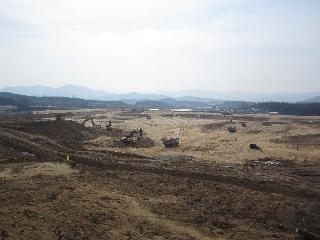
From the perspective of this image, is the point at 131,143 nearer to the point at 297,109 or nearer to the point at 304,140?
the point at 304,140

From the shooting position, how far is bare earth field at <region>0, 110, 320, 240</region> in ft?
61.5

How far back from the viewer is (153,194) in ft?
79.4

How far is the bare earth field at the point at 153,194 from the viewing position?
18734 mm

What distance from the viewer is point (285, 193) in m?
25.2

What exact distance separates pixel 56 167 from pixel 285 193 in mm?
15617

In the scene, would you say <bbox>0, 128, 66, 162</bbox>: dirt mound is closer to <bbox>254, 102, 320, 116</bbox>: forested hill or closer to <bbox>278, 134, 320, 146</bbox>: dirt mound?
<bbox>278, 134, 320, 146</bbox>: dirt mound

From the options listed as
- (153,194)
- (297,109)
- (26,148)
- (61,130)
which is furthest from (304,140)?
(297,109)

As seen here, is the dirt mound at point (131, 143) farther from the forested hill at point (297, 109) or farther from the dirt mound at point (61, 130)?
the forested hill at point (297, 109)

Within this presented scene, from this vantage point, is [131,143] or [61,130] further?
[61,130]

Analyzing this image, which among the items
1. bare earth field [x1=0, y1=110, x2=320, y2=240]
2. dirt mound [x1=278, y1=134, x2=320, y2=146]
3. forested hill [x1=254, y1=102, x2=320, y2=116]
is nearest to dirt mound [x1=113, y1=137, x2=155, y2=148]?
bare earth field [x1=0, y1=110, x2=320, y2=240]

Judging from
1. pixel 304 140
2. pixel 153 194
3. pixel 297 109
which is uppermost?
pixel 297 109

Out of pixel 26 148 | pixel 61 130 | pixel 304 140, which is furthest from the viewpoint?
pixel 304 140

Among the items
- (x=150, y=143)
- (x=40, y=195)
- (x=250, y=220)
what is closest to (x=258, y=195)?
(x=250, y=220)

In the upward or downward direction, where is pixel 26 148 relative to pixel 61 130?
downward
